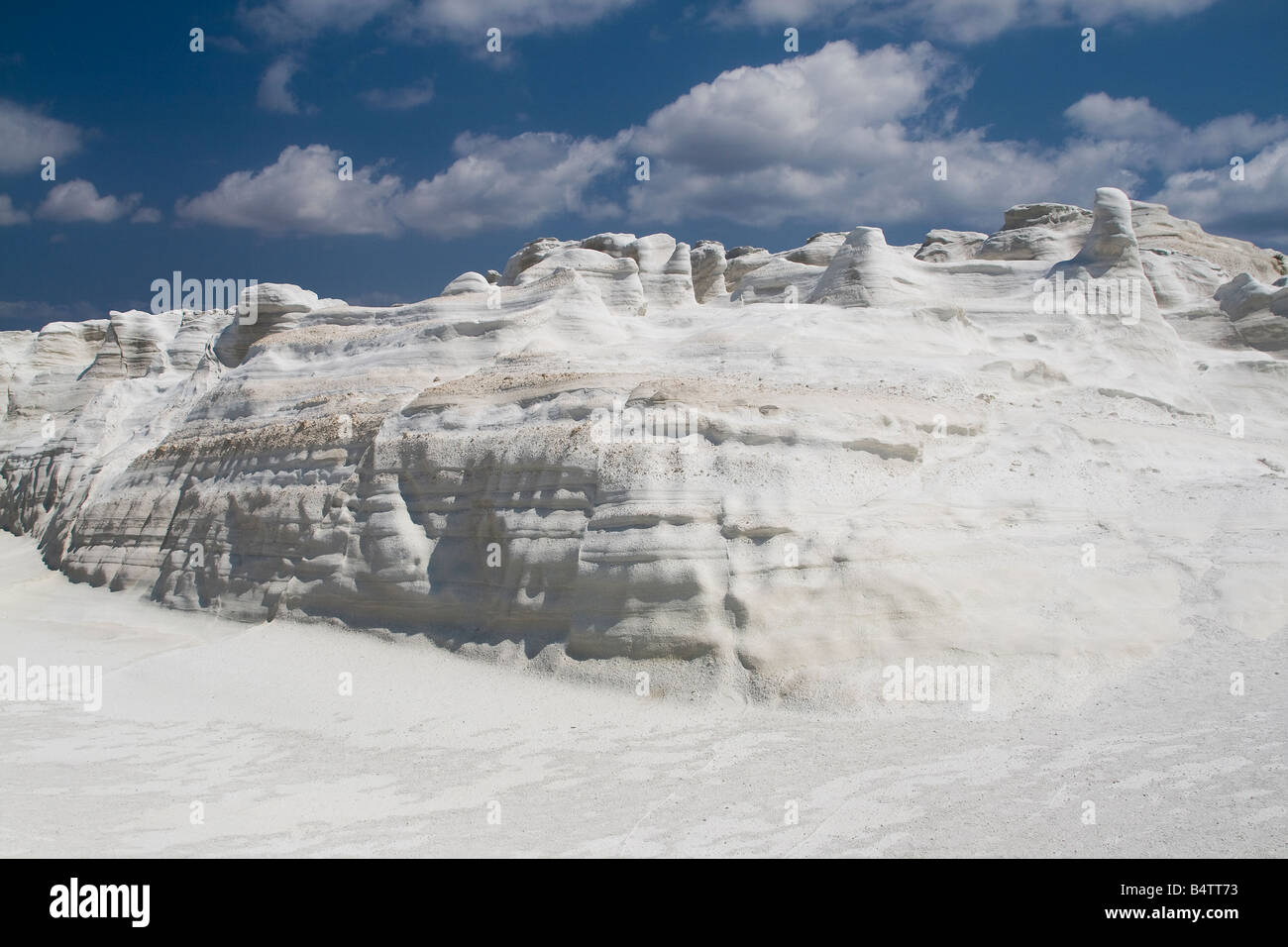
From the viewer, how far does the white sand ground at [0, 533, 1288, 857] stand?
5781mm

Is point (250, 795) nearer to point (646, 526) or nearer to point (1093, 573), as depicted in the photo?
point (646, 526)

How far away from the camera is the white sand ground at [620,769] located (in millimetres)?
5781

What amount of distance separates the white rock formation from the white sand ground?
2.41 feet

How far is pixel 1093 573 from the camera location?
31.1 feet

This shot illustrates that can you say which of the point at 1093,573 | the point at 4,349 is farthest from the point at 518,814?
the point at 4,349

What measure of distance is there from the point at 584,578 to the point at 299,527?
5219mm

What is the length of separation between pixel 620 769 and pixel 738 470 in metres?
3.50

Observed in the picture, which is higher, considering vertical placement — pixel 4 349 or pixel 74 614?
Answer: pixel 4 349

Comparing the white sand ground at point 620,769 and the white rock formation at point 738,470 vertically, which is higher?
the white rock formation at point 738,470

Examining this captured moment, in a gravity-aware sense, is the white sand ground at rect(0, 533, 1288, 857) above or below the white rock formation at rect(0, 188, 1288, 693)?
below

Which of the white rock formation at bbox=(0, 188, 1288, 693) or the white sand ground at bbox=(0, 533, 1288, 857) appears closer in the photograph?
the white sand ground at bbox=(0, 533, 1288, 857)

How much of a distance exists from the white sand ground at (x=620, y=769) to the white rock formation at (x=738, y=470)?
28.9 inches

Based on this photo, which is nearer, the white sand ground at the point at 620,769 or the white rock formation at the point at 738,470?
the white sand ground at the point at 620,769

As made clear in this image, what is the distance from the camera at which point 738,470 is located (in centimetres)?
964
